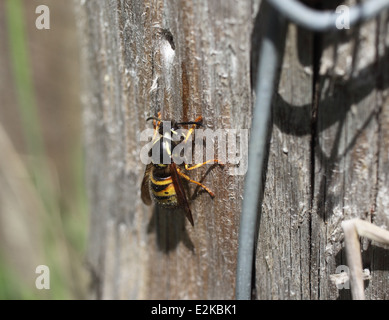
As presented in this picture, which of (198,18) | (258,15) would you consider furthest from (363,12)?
(198,18)

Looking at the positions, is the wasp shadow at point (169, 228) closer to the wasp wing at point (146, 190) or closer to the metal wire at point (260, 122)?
the wasp wing at point (146, 190)

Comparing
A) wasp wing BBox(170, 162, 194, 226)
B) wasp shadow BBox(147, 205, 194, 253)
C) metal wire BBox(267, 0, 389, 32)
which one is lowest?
wasp shadow BBox(147, 205, 194, 253)

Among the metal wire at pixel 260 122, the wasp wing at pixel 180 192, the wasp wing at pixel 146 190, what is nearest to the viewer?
the metal wire at pixel 260 122

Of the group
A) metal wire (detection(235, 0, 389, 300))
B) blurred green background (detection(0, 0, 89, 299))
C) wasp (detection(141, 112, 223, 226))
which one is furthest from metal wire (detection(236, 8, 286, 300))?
blurred green background (detection(0, 0, 89, 299))

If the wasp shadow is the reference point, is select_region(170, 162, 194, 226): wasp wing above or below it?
above

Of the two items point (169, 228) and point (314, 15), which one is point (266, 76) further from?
point (169, 228)

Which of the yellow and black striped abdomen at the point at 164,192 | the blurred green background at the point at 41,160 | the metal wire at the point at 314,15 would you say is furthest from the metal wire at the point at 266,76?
the blurred green background at the point at 41,160

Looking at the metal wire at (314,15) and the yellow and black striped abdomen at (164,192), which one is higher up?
the metal wire at (314,15)

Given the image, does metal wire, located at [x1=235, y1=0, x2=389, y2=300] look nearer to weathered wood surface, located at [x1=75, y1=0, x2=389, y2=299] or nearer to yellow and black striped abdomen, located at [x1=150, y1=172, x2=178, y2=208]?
weathered wood surface, located at [x1=75, y1=0, x2=389, y2=299]
